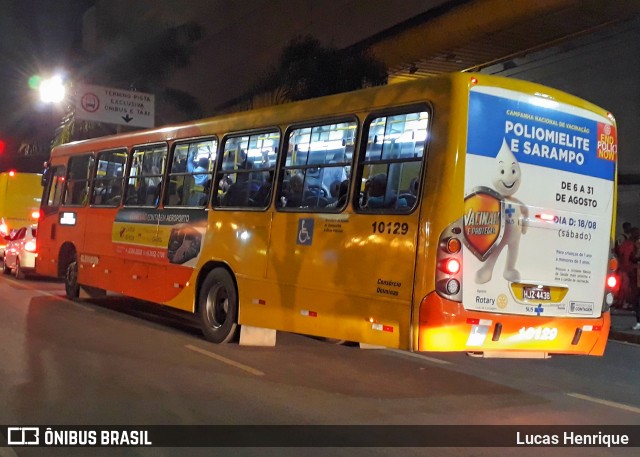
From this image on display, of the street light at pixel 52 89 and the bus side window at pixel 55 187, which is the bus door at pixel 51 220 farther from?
the street light at pixel 52 89

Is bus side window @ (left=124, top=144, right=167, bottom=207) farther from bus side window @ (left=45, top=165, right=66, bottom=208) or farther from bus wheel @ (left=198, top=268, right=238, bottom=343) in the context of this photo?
bus side window @ (left=45, top=165, right=66, bottom=208)

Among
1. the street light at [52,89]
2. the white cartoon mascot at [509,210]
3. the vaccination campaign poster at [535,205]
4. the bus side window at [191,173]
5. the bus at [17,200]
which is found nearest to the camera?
the vaccination campaign poster at [535,205]

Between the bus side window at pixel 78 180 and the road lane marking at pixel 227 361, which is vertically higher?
the bus side window at pixel 78 180

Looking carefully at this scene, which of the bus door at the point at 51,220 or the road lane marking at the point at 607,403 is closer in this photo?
the road lane marking at the point at 607,403

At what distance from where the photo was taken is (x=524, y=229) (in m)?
6.93

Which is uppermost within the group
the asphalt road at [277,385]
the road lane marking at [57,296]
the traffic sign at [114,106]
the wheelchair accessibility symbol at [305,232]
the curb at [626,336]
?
the traffic sign at [114,106]

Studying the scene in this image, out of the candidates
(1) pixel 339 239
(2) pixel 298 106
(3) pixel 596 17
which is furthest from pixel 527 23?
(1) pixel 339 239

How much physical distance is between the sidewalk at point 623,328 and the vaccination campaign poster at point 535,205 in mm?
5491

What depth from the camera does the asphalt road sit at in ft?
20.4

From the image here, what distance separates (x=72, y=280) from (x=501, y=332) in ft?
31.7

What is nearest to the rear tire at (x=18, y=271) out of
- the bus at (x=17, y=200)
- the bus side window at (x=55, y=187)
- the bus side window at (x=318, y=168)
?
the bus at (x=17, y=200)

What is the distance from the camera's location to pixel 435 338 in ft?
21.5

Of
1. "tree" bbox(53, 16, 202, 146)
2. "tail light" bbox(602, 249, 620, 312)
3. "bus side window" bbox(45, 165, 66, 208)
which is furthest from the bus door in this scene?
"tree" bbox(53, 16, 202, 146)

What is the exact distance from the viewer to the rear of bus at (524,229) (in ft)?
21.6
